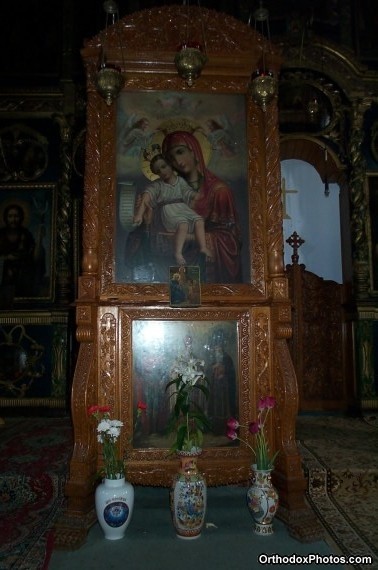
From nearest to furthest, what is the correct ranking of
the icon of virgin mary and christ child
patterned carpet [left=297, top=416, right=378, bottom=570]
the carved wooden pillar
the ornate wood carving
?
patterned carpet [left=297, top=416, right=378, bottom=570], the icon of virgin mary and christ child, the carved wooden pillar, the ornate wood carving

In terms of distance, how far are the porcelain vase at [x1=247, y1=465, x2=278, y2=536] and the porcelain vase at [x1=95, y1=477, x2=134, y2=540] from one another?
77cm

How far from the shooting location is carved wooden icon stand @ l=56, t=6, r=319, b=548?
3354 mm

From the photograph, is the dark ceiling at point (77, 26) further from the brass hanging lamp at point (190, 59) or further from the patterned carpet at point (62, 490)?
the patterned carpet at point (62, 490)

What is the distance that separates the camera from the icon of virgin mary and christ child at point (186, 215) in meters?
3.73

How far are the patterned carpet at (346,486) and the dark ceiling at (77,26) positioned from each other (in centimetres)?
517

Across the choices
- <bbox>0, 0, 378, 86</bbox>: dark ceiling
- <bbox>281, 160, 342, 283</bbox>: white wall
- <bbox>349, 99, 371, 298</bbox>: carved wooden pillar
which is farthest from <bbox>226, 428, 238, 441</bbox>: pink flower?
<bbox>0, 0, 378, 86</bbox>: dark ceiling

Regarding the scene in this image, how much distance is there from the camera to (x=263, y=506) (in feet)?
9.86

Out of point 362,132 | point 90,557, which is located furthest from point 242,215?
point 362,132

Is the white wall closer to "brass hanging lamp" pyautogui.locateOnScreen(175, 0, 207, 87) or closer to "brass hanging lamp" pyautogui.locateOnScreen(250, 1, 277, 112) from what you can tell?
"brass hanging lamp" pyautogui.locateOnScreen(250, 1, 277, 112)

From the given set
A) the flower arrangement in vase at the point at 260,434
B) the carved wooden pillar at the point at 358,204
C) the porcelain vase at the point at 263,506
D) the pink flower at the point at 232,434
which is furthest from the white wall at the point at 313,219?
the porcelain vase at the point at 263,506

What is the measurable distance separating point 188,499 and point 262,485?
49cm

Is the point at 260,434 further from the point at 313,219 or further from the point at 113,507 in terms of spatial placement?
the point at 313,219

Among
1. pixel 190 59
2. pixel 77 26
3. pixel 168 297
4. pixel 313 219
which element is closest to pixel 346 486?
pixel 168 297

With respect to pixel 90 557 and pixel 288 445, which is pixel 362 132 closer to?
pixel 288 445
